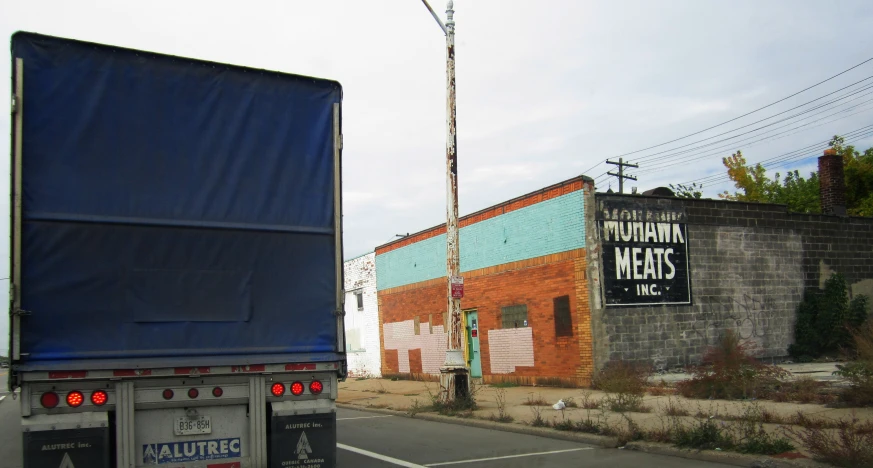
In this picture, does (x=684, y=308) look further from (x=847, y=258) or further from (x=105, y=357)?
(x=105, y=357)

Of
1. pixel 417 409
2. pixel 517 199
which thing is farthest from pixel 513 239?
pixel 417 409

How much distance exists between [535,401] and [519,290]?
569 centimetres

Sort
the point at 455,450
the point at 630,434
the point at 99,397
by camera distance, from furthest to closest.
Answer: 1. the point at 455,450
2. the point at 630,434
3. the point at 99,397

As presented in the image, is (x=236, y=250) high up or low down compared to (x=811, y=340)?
up

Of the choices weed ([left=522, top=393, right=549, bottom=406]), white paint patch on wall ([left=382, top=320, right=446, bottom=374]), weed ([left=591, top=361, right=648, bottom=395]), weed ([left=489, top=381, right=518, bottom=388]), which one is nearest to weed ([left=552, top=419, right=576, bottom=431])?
weed ([left=591, top=361, right=648, bottom=395])

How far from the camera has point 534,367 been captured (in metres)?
19.9

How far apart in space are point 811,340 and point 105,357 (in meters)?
19.8

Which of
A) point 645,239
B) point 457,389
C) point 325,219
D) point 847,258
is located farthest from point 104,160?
point 847,258

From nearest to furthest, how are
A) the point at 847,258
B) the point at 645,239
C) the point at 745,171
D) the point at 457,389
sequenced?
the point at 457,389, the point at 645,239, the point at 847,258, the point at 745,171

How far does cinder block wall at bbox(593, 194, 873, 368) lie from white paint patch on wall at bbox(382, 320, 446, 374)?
7920 mm

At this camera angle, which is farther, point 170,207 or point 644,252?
point 644,252

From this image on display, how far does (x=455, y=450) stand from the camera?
10688 millimetres

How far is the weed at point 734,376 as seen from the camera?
43.1 feet

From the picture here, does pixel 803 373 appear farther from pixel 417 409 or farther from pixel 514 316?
pixel 417 409
